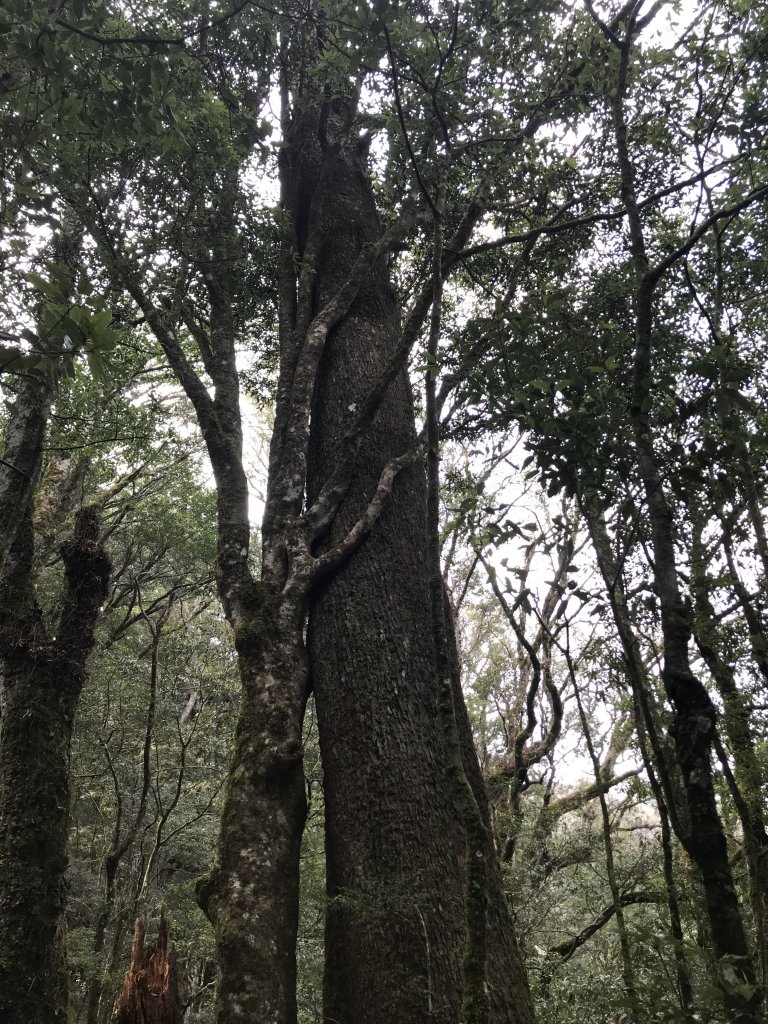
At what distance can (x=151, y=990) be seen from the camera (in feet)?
13.5

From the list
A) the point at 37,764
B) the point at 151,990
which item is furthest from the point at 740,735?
the point at 37,764

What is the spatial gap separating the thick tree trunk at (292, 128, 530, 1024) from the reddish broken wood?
4.78ft

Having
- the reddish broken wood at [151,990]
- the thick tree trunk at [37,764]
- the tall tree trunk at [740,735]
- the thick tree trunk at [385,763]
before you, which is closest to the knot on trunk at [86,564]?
the thick tree trunk at [37,764]

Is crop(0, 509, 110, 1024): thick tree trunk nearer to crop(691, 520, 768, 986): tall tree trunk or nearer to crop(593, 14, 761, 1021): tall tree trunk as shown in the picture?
crop(593, 14, 761, 1021): tall tree trunk

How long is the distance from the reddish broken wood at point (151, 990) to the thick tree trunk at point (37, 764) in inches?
17.2

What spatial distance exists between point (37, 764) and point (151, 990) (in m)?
1.58

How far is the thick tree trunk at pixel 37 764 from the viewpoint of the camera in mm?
4059

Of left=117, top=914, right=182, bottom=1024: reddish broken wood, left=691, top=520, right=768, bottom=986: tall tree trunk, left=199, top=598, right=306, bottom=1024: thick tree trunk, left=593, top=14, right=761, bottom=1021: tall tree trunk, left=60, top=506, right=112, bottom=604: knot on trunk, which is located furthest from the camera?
left=60, top=506, right=112, bottom=604: knot on trunk

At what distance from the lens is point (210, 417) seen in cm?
508

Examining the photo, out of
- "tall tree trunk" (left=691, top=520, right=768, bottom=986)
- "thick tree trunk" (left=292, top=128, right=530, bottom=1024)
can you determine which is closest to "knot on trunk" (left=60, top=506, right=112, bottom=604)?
"thick tree trunk" (left=292, top=128, right=530, bottom=1024)

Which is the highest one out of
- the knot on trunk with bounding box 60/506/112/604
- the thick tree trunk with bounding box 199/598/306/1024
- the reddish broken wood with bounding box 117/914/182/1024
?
the knot on trunk with bounding box 60/506/112/604

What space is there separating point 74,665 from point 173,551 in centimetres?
899

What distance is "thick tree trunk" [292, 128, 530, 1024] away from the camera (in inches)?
120

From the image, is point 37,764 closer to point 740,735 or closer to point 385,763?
point 385,763
